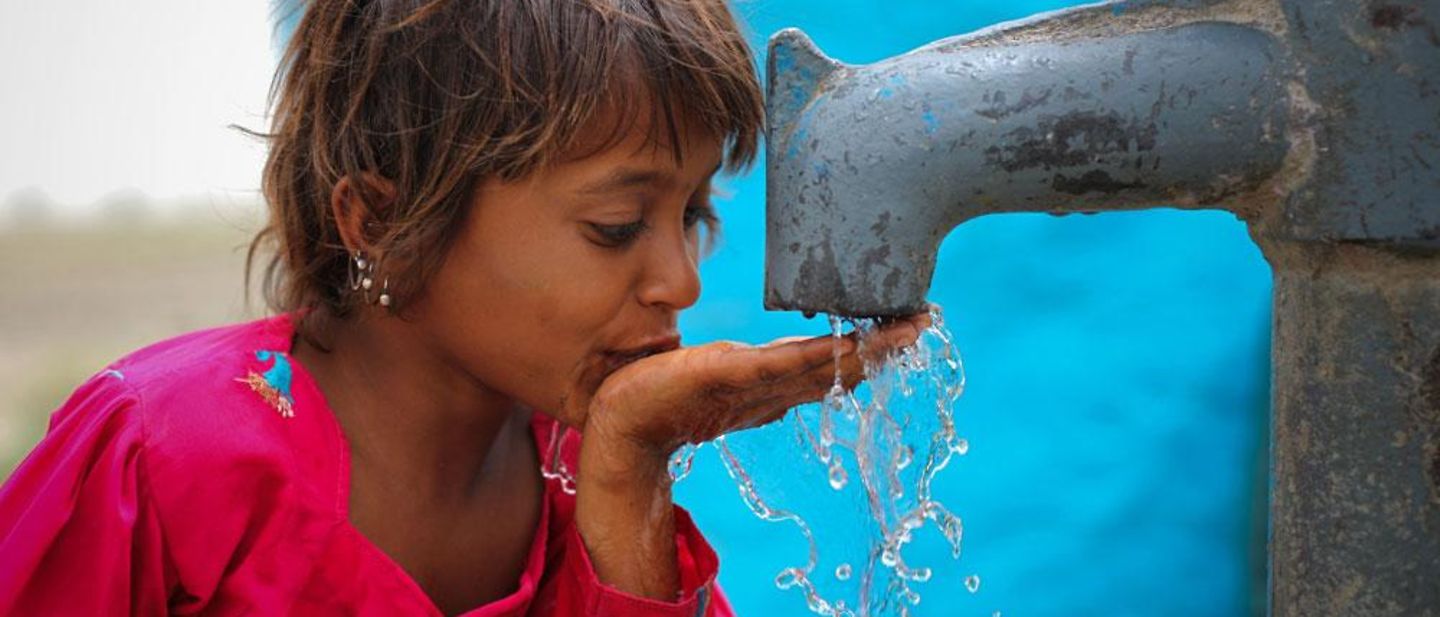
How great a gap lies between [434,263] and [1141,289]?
1.09 m

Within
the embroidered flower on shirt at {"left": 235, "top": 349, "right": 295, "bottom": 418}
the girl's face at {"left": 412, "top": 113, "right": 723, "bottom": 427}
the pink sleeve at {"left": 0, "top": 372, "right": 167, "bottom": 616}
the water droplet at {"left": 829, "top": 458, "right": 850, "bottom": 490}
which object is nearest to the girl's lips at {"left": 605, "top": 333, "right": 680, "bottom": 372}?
the girl's face at {"left": 412, "top": 113, "right": 723, "bottom": 427}

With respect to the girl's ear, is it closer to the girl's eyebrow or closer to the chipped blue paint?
the girl's eyebrow

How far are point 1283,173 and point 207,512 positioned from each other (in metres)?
1.11

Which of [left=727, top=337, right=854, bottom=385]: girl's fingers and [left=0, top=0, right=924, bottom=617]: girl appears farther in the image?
[left=0, top=0, right=924, bottom=617]: girl

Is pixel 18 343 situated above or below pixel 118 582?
below

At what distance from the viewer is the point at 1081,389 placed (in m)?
2.24

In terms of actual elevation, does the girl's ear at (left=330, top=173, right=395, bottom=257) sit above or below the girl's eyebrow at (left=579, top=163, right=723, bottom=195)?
below

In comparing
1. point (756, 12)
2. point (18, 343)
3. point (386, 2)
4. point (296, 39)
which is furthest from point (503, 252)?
point (18, 343)

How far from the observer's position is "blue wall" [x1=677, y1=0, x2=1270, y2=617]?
7.22 ft

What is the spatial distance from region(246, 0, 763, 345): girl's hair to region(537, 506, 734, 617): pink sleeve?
358 millimetres

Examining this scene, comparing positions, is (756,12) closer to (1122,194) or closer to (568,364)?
(568,364)

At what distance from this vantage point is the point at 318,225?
5.86 ft

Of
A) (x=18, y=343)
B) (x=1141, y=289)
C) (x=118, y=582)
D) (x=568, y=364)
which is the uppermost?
(x=1141, y=289)

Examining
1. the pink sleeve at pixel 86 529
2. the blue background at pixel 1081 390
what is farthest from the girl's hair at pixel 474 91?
the blue background at pixel 1081 390
